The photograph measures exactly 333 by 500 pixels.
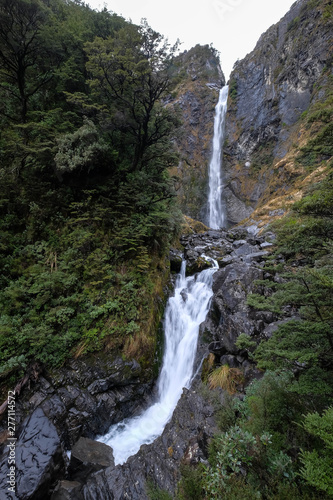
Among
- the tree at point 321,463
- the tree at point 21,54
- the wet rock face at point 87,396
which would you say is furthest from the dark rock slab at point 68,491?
the tree at point 21,54

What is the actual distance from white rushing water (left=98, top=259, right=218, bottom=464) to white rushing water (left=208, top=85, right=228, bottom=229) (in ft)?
56.3

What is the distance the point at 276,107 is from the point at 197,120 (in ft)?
45.8

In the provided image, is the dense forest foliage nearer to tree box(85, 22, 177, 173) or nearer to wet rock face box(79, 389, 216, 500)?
tree box(85, 22, 177, 173)

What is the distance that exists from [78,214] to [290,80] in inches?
Answer: 1067

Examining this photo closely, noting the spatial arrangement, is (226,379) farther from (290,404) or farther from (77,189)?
(77,189)

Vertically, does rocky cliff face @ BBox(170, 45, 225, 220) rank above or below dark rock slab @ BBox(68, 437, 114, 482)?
above

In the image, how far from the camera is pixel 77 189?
322 inches

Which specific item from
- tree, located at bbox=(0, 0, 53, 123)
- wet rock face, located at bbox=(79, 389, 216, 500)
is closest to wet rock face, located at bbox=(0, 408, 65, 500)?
wet rock face, located at bbox=(79, 389, 216, 500)

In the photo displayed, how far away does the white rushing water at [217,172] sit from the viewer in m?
27.5

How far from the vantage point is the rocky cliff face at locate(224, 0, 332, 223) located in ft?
58.9

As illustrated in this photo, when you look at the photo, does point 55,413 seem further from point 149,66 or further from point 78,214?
point 149,66

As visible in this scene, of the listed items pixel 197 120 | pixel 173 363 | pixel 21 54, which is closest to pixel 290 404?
pixel 173 363

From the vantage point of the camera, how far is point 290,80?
21.9 metres

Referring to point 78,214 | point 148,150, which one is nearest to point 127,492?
point 78,214
